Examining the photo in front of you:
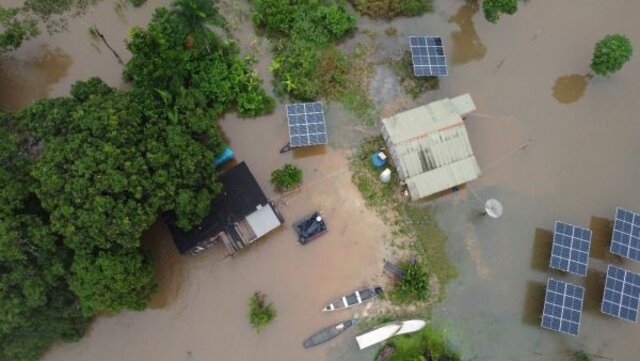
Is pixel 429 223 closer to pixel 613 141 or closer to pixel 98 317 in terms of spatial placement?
pixel 613 141

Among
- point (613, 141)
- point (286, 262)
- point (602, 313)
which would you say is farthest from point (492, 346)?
point (613, 141)

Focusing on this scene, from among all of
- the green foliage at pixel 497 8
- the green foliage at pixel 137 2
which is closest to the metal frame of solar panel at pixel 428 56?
the green foliage at pixel 497 8

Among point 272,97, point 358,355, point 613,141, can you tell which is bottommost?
point 358,355

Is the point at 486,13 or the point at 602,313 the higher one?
the point at 486,13

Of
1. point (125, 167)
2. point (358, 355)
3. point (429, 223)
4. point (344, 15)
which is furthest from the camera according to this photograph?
point (344, 15)

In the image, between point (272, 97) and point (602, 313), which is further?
point (272, 97)

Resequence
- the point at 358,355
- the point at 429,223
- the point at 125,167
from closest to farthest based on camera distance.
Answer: the point at 125,167 < the point at 358,355 < the point at 429,223

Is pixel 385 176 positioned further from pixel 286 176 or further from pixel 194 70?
pixel 194 70

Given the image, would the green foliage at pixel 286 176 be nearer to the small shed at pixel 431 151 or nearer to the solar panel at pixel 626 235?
the small shed at pixel 431 151
